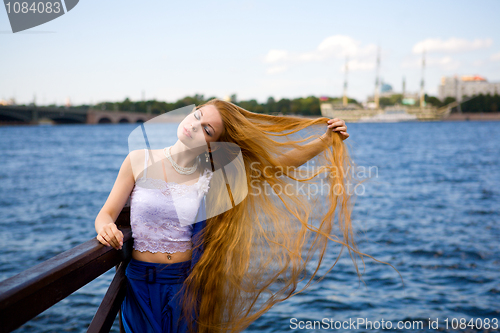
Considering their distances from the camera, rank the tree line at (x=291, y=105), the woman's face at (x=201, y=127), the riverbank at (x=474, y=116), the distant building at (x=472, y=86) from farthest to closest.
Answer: the distant building at (x=472, y=86), the riverbank at (x=474, y=116), the tree line at (x=291, y=105), the woman's face at (x=201, y=127)

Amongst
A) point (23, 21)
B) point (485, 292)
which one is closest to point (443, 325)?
point (485, 292)

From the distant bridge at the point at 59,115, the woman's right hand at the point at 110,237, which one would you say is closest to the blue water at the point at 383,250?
the woman's right hand at the point at 110,237

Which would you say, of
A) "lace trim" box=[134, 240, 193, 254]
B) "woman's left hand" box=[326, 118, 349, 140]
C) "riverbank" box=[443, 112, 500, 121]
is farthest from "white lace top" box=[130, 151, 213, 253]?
"riverbank" box=[443, 112, 500, 121]

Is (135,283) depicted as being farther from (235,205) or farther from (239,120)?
(239,120)

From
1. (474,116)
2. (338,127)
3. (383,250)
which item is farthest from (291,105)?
(338,127)

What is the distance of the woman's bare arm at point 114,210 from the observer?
2.01 metres

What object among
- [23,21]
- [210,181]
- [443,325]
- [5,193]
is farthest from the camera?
[5,193]

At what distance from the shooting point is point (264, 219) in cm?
287

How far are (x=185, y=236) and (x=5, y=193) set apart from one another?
1974cm

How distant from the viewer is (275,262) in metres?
2.86

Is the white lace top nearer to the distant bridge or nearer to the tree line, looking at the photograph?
the distant bridge

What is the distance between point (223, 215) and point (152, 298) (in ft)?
2.14

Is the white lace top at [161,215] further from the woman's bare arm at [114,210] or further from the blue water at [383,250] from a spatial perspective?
the blue water at [383,250]

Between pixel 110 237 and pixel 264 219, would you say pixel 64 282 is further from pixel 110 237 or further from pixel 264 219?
pixel 264 219
